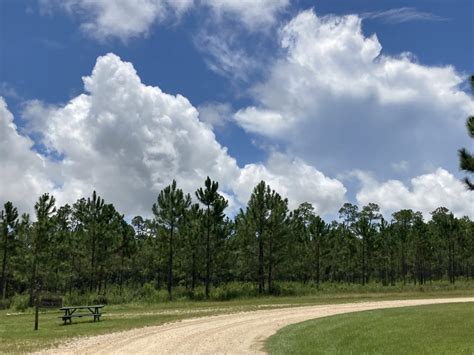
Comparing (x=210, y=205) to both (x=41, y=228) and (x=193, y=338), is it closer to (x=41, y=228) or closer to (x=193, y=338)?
(x=41, y=228)

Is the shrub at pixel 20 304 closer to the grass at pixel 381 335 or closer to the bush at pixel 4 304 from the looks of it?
the bush at pixel 4 304

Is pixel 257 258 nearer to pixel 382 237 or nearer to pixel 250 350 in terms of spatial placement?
pixel 250 350

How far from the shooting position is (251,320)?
20625 mm

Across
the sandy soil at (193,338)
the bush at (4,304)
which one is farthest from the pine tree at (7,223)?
the sandy soil at (193,338)

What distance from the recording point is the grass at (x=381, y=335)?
41.9ft

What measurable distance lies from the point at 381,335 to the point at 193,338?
6125 millimetres

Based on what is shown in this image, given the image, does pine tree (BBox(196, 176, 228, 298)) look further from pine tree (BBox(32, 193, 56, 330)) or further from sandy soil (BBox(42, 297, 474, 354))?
sandy soil (BBox(42, 297, 474, 354))

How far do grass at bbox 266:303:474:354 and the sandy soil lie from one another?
0.88 meters

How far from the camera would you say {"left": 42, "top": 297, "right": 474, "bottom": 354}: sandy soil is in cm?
1341

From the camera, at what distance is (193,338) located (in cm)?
1555

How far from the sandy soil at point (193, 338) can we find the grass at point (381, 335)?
88 cm

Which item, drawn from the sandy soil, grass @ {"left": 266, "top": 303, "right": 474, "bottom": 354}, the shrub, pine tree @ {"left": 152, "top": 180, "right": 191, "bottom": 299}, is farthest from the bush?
grass @ {"left": 266, "top": 303, "right": 474, "bottom": 354}

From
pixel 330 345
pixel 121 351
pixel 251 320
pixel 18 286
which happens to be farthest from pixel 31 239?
pixel 18 286

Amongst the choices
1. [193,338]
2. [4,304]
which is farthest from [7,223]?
[193,338]
